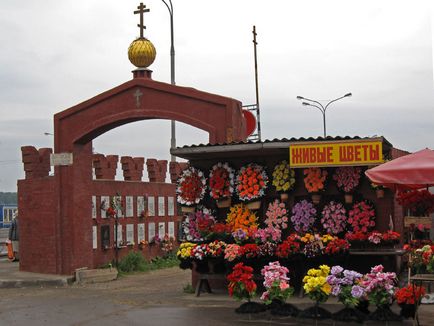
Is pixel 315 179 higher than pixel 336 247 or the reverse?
higher

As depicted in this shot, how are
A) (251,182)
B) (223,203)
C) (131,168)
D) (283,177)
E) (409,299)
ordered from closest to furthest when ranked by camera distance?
(409,299)
(283,177)
(251,182)
(223,203)
(131,168)

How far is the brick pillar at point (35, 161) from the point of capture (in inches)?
837

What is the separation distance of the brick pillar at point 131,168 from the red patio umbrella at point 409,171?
16.1 m

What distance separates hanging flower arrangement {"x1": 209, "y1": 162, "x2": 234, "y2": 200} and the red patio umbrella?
5.70 m

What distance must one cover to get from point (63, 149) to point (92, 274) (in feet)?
12.4

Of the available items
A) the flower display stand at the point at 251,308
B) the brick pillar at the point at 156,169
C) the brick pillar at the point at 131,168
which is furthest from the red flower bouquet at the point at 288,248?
the brick pillar at the point at 156,169

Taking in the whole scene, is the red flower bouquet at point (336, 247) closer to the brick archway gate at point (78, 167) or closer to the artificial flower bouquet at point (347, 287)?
the artificial flower bouquet at point (347, 287)

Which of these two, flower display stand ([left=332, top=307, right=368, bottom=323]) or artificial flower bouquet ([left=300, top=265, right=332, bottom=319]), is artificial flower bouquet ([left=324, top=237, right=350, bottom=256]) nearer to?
artificial flower bouquet ([left=300, top=265, right=332, bottom=319])

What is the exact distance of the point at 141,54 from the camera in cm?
1933

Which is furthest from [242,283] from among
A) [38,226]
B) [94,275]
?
[38,226]

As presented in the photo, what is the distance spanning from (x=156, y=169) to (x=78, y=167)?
7.76 metres

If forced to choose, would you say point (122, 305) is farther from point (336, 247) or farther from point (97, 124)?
point (97, 124)

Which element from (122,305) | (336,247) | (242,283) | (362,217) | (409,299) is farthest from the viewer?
(362,217)

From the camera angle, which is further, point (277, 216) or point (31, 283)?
point (31, 283)
